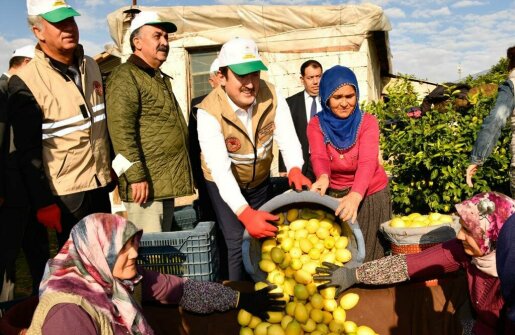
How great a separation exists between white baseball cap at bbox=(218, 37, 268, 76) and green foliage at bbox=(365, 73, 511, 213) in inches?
110

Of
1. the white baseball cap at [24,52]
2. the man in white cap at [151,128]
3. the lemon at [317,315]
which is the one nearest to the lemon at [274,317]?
the lemon at [317,315]

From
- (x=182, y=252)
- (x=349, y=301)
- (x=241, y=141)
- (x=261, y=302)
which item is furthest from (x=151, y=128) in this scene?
(x=349, y=301)

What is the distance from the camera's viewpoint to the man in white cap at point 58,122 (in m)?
2.74

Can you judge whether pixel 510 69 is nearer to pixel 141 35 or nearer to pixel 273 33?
pixel 141 35

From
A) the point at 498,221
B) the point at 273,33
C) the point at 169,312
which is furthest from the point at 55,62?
the point at 273,33

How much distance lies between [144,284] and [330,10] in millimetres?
7123

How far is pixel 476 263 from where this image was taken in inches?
85.4

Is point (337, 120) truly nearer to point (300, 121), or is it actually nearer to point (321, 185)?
point (321, 185)

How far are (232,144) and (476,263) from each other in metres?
1.65

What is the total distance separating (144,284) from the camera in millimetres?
2557

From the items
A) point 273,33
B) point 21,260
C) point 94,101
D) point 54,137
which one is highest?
point 273,33

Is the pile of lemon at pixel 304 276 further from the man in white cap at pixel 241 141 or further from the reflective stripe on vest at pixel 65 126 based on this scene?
the reflective stripe on vest at pixel 65 126

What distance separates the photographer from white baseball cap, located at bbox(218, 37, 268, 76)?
2673 millimetres

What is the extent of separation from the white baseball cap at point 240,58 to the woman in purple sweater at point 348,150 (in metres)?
0.64
